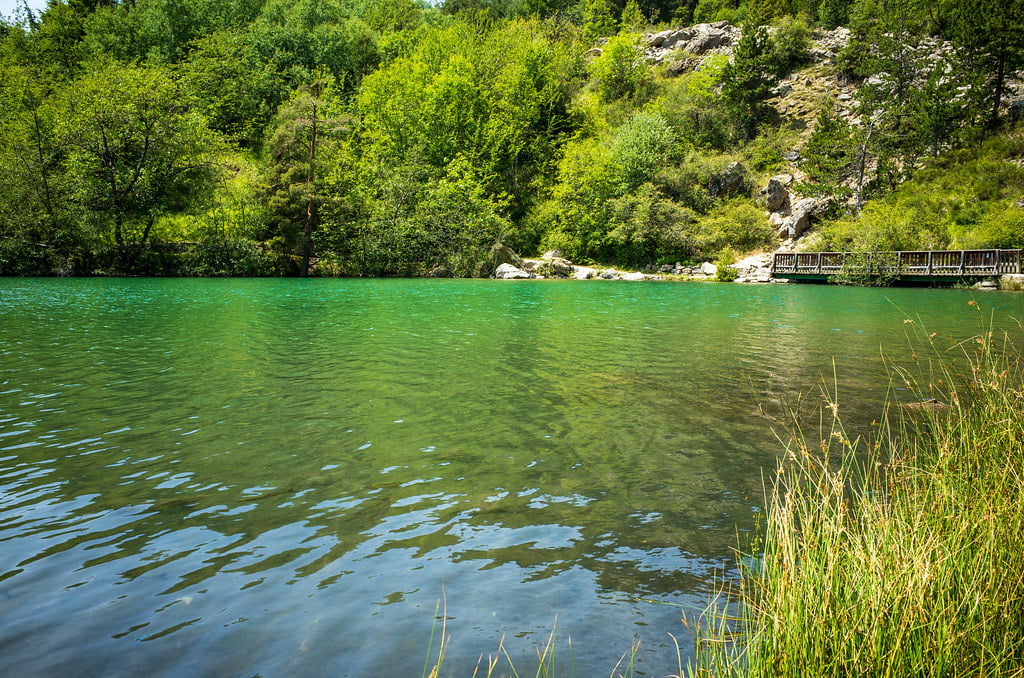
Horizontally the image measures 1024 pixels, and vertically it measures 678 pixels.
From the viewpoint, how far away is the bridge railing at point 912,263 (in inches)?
1288

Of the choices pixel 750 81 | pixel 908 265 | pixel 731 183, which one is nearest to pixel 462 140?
pixel 731 183

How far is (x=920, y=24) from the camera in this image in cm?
5422

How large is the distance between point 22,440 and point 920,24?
69.5m

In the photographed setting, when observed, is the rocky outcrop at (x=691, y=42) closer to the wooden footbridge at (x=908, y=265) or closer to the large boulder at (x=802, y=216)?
the large boulder at (x=802, y=216)

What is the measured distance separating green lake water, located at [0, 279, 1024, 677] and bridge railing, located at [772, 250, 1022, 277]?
27480 millimetres

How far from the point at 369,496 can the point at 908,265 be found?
39.7m

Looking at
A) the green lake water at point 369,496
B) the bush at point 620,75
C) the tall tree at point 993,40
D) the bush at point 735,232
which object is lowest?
the green lake water at point 369,496

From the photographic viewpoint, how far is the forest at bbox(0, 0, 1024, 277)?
130ft

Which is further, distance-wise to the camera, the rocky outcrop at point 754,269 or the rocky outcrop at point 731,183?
the rocky outcrop at point 731,183

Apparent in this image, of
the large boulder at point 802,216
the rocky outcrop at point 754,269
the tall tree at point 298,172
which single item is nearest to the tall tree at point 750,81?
the large boulder at point 802,216

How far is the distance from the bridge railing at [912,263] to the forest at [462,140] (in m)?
1.08

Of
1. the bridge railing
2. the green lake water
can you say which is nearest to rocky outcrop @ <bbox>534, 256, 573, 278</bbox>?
the bridge railing

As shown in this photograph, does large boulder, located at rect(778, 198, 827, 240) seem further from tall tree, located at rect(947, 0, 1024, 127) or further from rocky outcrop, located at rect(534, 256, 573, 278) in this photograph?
rocky outcrop, located at rect(534, 256, 573, 278)

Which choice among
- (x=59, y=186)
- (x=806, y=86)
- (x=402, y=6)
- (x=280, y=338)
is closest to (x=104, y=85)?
(x=59, y=186)
